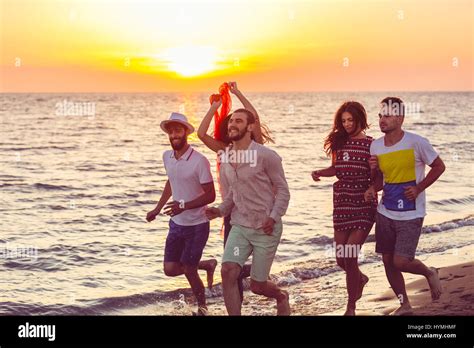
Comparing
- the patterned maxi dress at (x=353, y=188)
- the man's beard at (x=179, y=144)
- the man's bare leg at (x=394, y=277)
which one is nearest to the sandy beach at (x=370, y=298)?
the man's bare leg at (x=394, y=277)

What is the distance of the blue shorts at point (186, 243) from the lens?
7.83 m

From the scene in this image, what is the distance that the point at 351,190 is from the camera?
731 centimetres

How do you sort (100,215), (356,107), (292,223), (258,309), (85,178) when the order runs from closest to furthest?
(356,107) < (258,309) < (292,223) < (100,215) < (85,178)

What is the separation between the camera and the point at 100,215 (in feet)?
61.4

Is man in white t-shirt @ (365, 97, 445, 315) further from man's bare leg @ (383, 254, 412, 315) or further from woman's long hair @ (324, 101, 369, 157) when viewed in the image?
woman's long hair @ (324, 101, 369, 157)

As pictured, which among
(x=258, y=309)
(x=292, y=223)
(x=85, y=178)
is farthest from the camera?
(x=85, y=178)

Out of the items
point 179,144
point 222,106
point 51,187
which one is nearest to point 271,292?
point 179,144

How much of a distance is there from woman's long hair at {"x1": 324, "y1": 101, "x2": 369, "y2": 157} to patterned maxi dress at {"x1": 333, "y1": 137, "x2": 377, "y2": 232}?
0.09 meters

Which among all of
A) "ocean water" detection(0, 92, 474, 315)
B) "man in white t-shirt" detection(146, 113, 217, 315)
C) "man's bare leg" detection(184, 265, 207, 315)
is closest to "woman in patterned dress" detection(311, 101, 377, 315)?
"man in white t-shirt" detection(146, 113, 217, 315)

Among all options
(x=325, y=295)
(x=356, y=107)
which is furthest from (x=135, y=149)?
(x=356, y=107)

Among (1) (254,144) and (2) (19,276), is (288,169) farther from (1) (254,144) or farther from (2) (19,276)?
(1) (254,144)

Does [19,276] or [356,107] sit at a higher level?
[356,107]
